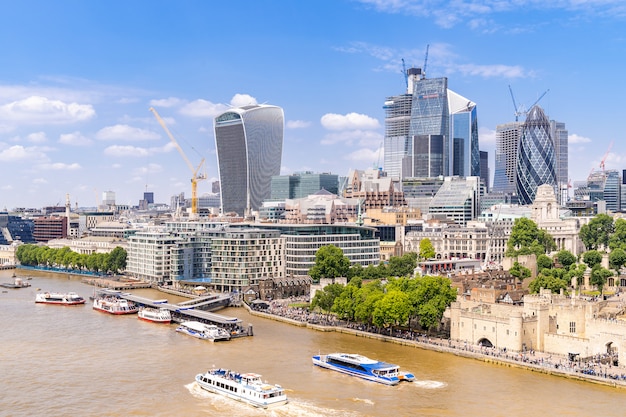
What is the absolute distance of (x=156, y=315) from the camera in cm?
9569

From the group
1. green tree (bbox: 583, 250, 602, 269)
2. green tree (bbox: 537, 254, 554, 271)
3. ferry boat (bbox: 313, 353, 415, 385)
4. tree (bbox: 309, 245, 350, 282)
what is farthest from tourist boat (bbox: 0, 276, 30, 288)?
green tree (bbox: 583, 250, 602, 269)

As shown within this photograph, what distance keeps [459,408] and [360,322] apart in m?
34.2

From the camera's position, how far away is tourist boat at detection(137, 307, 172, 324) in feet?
312

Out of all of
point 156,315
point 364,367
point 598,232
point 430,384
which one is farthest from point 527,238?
point 430,384

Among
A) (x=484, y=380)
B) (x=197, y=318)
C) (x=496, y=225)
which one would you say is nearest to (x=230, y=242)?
(x=197, y=318)

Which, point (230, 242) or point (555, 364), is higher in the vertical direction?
point (230, 242)

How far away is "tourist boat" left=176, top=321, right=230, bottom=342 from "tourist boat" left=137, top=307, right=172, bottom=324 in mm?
5603

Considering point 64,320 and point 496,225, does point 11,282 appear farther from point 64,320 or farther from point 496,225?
point 496,225

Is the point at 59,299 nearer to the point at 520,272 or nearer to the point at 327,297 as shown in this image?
the point at 327,297

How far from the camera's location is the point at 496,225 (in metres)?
194

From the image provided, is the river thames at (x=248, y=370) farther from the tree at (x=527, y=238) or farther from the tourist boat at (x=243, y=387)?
the tree at (x=527, y=238)

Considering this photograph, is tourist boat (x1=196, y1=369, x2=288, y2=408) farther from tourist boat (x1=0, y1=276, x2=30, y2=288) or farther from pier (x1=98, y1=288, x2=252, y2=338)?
tourist boat (x1=0, y1=276, x2=30, y2=288)

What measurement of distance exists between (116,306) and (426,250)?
79106mm

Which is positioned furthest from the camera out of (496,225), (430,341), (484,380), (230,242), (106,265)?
(496,225)
